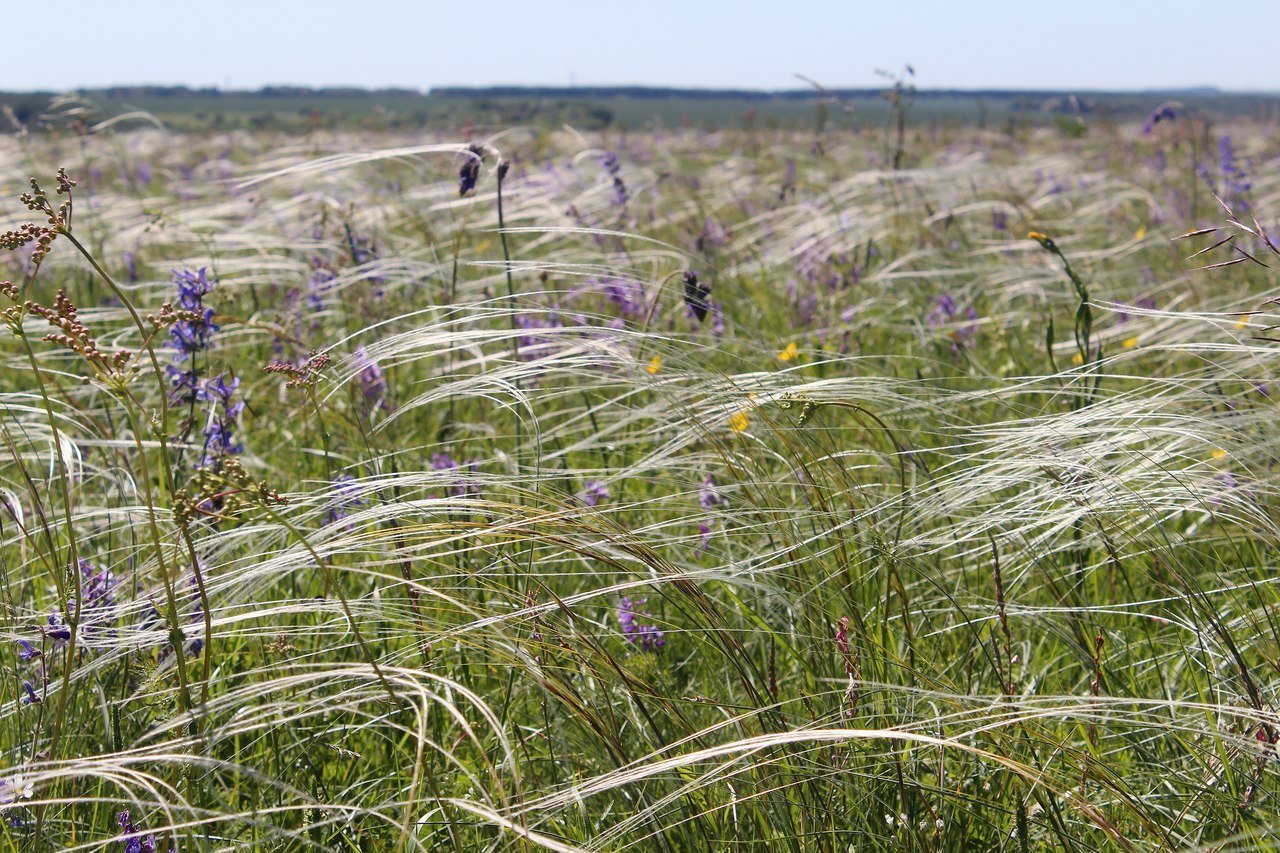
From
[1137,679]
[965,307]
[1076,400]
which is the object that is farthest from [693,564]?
[965,307]

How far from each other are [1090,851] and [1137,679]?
519mm

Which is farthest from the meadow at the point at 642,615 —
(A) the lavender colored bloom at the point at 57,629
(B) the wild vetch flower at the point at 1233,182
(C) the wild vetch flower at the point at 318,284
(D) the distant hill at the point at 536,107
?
(B) the wild vetch flower at the point at 1233,182

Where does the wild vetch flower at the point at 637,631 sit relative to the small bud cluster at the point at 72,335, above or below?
below

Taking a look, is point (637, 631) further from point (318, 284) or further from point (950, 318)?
point (950, 318)

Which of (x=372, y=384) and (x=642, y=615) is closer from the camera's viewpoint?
(x=642, y=615)

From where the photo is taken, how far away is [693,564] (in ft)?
5.54

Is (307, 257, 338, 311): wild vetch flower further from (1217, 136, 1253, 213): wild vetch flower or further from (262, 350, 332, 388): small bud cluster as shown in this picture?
(1217, 136, 1253, 213): wild vetch flower

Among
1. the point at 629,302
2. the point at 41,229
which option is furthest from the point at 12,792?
the point at 629,302

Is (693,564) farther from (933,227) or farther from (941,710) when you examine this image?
(933,227)

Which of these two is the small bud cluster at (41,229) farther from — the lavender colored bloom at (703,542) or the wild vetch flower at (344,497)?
the lavender colored bloom at (703,542)

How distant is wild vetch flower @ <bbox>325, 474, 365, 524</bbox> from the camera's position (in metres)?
1.18

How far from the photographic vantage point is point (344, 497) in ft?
4.17

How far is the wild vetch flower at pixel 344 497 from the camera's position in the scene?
3.88 ft

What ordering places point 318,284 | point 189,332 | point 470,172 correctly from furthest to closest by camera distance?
point 318,284 → point 470,172 → point 189,332
